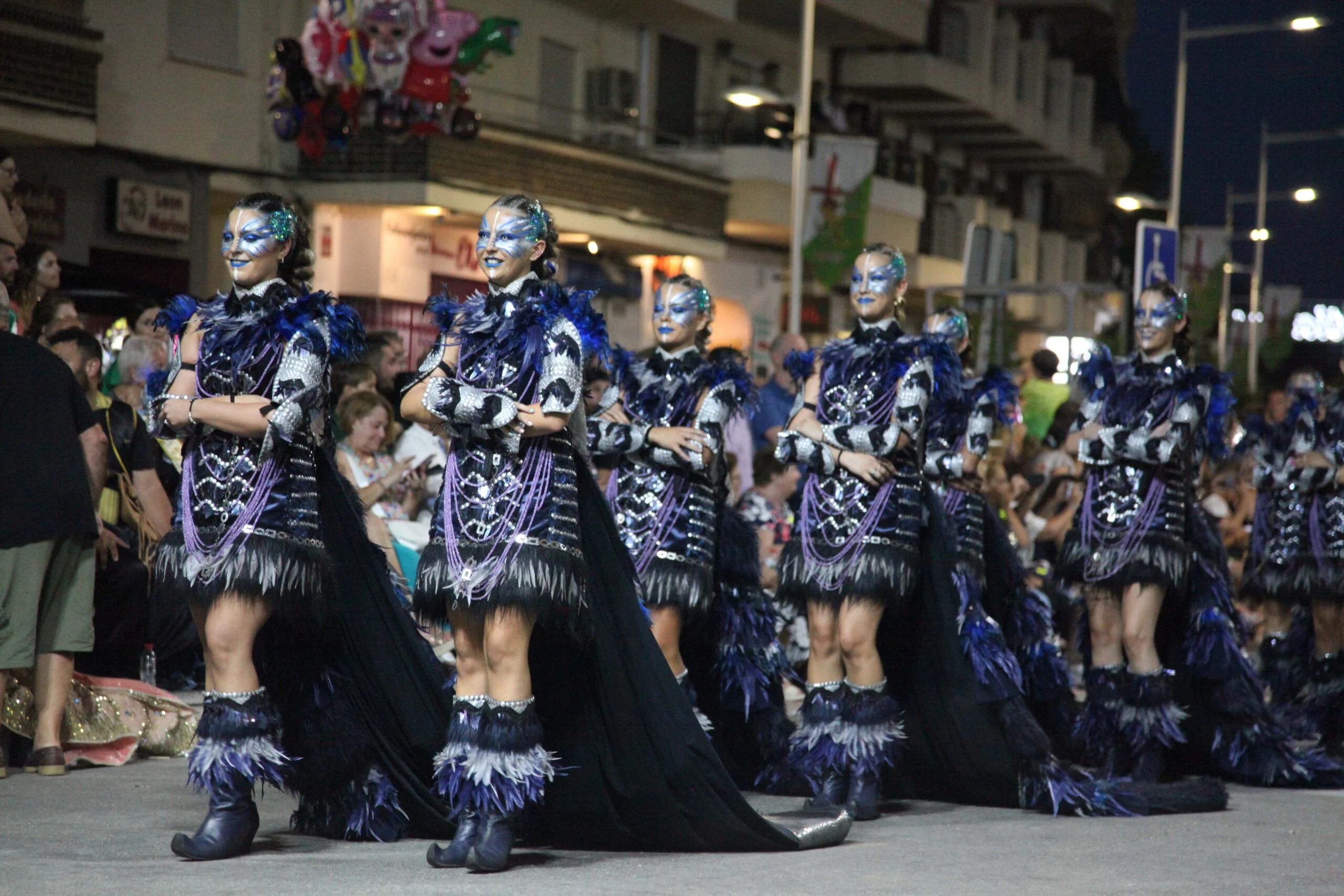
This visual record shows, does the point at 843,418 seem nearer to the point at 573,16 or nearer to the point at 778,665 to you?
the point at 778,665

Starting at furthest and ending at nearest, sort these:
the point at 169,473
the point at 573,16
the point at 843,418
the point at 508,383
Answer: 1. the point at 573,16
2. the point at 169,473
3. the point at 843,418
4. the point at 508,383

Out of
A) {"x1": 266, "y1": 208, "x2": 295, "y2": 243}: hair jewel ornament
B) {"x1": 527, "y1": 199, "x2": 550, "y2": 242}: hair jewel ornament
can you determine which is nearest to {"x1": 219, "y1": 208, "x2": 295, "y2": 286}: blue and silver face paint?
{"x1": 266, "y1": 208, "x2": 295, "y2": 243}: hair jewel ornament

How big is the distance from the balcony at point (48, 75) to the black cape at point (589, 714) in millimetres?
12931

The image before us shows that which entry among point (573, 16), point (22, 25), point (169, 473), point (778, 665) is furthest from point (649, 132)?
point (778, 665)

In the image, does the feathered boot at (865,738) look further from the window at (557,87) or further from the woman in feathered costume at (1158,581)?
the window at (557,87)

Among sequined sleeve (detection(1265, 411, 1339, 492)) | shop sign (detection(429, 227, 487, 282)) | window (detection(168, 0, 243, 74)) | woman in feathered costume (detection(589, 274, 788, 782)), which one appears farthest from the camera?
shop sign (detection(429, 227, 487, 282))

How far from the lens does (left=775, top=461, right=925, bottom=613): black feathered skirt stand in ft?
23.9

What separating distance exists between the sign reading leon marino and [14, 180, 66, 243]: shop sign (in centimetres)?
70

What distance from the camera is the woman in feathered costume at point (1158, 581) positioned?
8.44 meters

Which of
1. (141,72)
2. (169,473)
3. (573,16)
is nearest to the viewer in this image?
(169,473)

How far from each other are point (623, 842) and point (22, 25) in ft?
46.2

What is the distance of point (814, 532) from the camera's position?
7.47 meters

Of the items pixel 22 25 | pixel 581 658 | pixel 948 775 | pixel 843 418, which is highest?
pixel 22 25

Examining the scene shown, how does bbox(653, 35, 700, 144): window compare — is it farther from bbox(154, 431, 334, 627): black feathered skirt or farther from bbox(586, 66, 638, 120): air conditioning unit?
bbox(154, 431, 334, 627): black feathered skirt
